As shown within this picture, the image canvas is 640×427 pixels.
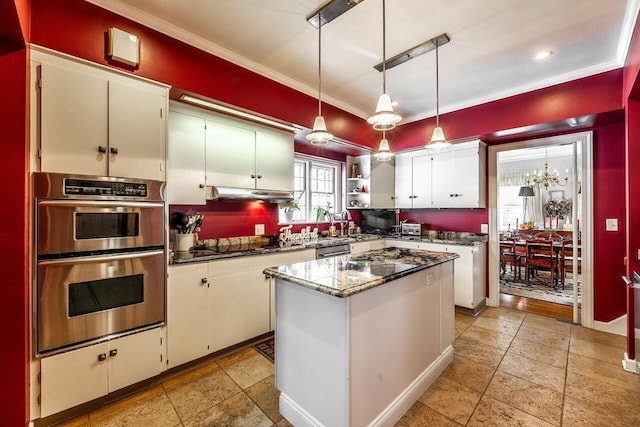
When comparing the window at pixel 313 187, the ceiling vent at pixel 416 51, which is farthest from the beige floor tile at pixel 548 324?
the ceiling vent at pixel 416 51

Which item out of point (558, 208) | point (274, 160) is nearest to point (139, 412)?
point (274, 160)

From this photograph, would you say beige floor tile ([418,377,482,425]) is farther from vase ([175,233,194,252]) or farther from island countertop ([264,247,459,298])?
vase ([175,233,194,252])

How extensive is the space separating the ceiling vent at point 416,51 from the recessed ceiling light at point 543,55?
955 millimetres

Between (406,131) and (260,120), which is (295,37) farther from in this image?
(406,131)

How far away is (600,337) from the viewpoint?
9.92 ft

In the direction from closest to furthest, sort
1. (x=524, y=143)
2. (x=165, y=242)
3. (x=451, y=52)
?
(x=165, y=242) < (x=451, y=52) < (x=524, y=143)

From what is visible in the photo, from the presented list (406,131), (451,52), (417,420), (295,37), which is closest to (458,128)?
(406,131)

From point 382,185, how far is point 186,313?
11.1 ft

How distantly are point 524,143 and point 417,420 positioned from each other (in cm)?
366

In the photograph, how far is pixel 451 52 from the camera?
8.50 feet

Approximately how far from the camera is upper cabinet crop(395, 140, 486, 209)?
12.6 ft

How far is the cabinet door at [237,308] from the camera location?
2.50 metres

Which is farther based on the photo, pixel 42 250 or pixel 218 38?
pixel 218 38

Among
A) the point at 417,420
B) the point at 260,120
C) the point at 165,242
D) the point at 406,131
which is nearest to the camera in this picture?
the point at 417,420
